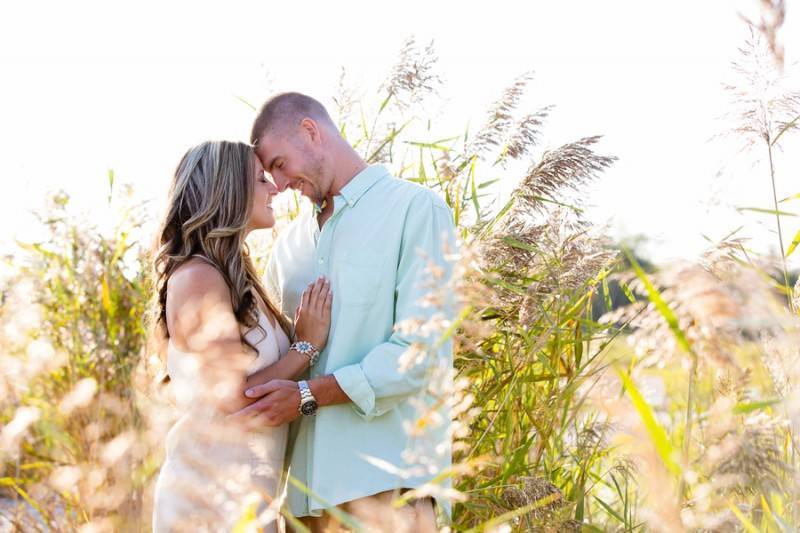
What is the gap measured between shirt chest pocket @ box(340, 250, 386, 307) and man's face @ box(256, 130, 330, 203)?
376mm

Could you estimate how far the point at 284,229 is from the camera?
10.6ft

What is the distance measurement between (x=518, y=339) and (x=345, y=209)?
2.74ft

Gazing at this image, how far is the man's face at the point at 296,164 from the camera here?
2.94 m

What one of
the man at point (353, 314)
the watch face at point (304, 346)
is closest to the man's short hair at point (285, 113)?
the man at point (353, 314)

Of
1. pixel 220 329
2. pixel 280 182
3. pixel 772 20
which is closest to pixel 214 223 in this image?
pixel 280 182

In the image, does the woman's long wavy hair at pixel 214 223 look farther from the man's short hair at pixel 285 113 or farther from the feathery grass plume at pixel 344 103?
the feathery grass plume at pixel 344 103

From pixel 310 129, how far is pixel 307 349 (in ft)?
2.73

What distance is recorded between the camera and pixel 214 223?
9.14ft

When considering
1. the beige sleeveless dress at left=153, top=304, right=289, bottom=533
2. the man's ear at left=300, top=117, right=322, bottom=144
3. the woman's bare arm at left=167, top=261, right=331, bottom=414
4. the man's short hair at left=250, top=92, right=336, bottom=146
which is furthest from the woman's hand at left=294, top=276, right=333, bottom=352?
the man's short hair at left=250, top=92, right=336, bottom=146

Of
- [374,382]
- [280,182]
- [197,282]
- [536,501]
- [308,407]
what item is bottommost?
[536,501]

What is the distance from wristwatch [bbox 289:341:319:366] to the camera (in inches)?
104

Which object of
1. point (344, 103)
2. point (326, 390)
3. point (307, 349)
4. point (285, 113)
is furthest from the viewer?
point (344, 103)

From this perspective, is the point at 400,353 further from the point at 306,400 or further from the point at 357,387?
the point at 306,400

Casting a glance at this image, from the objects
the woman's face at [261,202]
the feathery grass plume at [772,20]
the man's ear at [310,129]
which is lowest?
the woman's face at [261,202]
